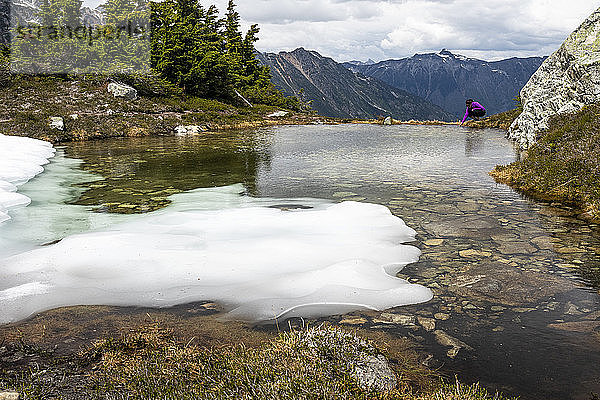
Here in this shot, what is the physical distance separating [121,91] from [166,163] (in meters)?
20.4

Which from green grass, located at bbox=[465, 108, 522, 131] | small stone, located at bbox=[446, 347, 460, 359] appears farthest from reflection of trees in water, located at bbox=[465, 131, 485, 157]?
small stone, located at bbox=[446, 347, 460, 359]

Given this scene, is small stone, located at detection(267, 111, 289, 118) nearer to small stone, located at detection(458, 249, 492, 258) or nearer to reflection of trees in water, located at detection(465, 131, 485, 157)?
reflection of trees in water, located at detection(465, 131, 485, 157)

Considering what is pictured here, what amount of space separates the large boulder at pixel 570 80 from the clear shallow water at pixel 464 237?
2.64 metres

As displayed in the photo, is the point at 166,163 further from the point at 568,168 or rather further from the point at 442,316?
the point at 442,316

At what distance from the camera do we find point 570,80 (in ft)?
51.1

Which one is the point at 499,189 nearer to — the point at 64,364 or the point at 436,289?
the point at 436,289

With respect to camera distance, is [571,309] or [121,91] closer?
[571,309]

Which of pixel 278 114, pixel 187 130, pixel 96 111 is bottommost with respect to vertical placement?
pixel 187 130

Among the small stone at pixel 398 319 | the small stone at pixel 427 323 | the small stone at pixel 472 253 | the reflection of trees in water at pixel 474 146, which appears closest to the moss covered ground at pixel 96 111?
the reflection of trees in water at pixel 474 146

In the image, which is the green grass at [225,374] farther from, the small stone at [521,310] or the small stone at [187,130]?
the small stone at [187,130]

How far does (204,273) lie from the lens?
6.78 metres

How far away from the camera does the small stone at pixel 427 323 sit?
5.11 metres

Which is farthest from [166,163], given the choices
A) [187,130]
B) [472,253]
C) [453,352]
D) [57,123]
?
[453,352]

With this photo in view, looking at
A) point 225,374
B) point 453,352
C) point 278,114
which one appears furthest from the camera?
point 278,114
